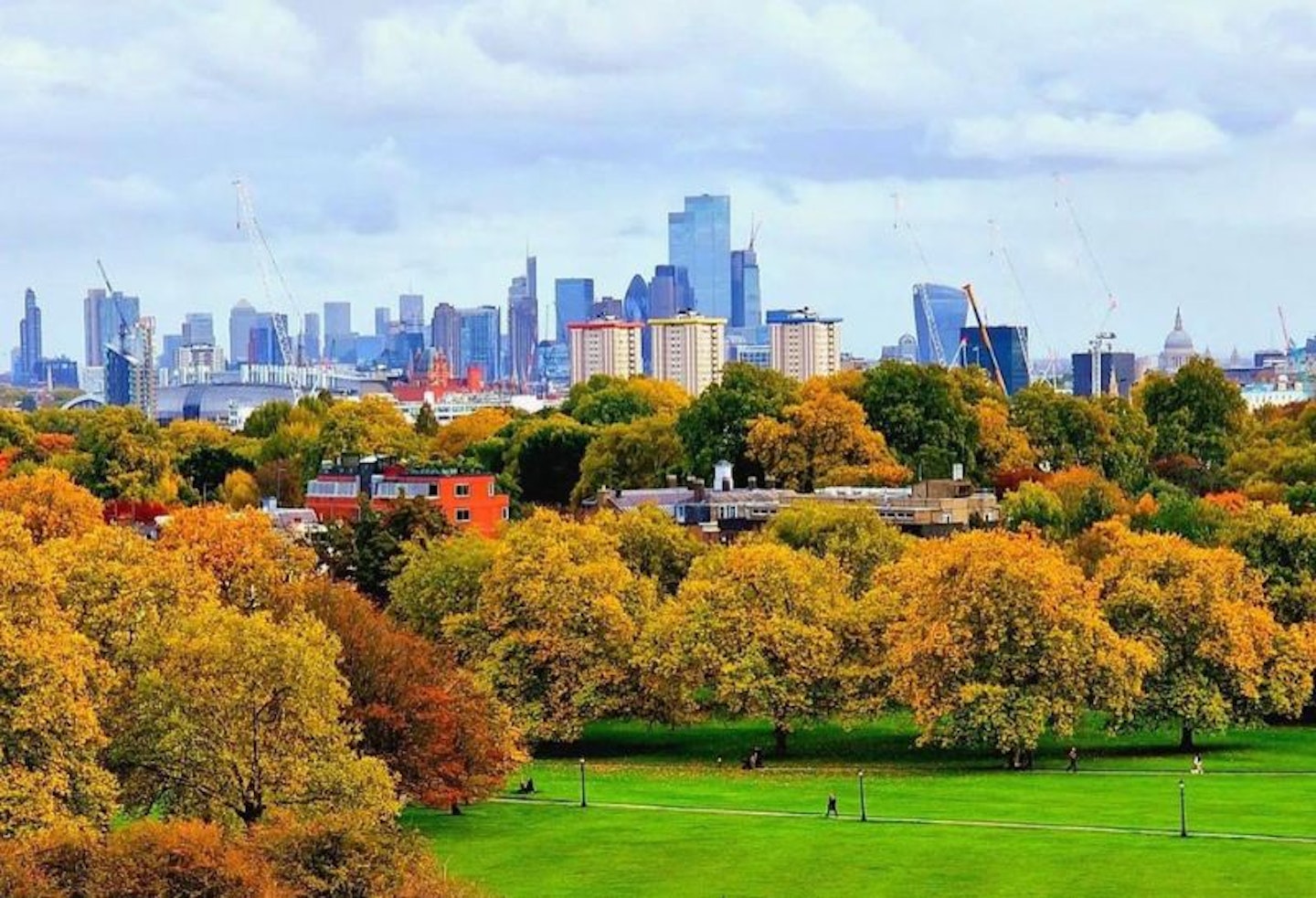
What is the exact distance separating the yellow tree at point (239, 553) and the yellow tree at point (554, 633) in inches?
230

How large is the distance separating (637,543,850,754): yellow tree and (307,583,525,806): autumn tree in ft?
32.5

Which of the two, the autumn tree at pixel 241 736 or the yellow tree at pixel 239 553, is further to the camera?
the yellow tree at pixel 239 553

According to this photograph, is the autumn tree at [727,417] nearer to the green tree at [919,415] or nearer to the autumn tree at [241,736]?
the green tree at [919,415]

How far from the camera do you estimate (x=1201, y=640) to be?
75375mm

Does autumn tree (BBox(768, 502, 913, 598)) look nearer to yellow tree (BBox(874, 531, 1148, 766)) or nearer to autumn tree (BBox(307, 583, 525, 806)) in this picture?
yellow tree (BBox(874, 531, 1148, 766))

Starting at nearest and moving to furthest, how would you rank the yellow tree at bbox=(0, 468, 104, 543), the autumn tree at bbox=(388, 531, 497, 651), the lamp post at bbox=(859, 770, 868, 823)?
1. the lamp post at bbox=(859, 770, 868, 823)
2. the autumn tree at bbox=(388, 531, 497, 651)
3. the yellow tree at bbox=(0, 468, 104, 543)

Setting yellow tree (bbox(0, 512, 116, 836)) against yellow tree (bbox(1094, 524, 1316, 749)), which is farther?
yellow tree (bbox(1094, 524, 1316, 749))

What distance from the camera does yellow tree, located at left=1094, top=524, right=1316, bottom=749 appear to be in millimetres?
74438

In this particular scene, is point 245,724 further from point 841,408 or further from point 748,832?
point 841,408

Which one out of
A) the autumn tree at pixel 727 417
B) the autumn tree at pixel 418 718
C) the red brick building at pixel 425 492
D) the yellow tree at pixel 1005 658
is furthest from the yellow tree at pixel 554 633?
the autumn tree at pixel 727 417

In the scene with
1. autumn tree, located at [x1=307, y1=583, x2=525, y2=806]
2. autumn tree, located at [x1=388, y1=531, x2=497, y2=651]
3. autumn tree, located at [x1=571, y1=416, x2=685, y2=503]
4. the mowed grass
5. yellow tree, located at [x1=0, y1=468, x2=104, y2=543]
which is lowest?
the mowed grass

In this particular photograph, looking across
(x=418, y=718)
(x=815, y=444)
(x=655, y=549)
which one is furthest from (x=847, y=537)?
(x=815, y=444)

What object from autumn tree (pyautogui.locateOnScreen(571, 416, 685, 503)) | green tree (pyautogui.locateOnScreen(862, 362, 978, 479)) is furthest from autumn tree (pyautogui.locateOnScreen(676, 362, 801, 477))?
green tree (pyautogui.locateOnScreen(862, 362, 978, 479))

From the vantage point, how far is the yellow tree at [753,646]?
74.5 m
